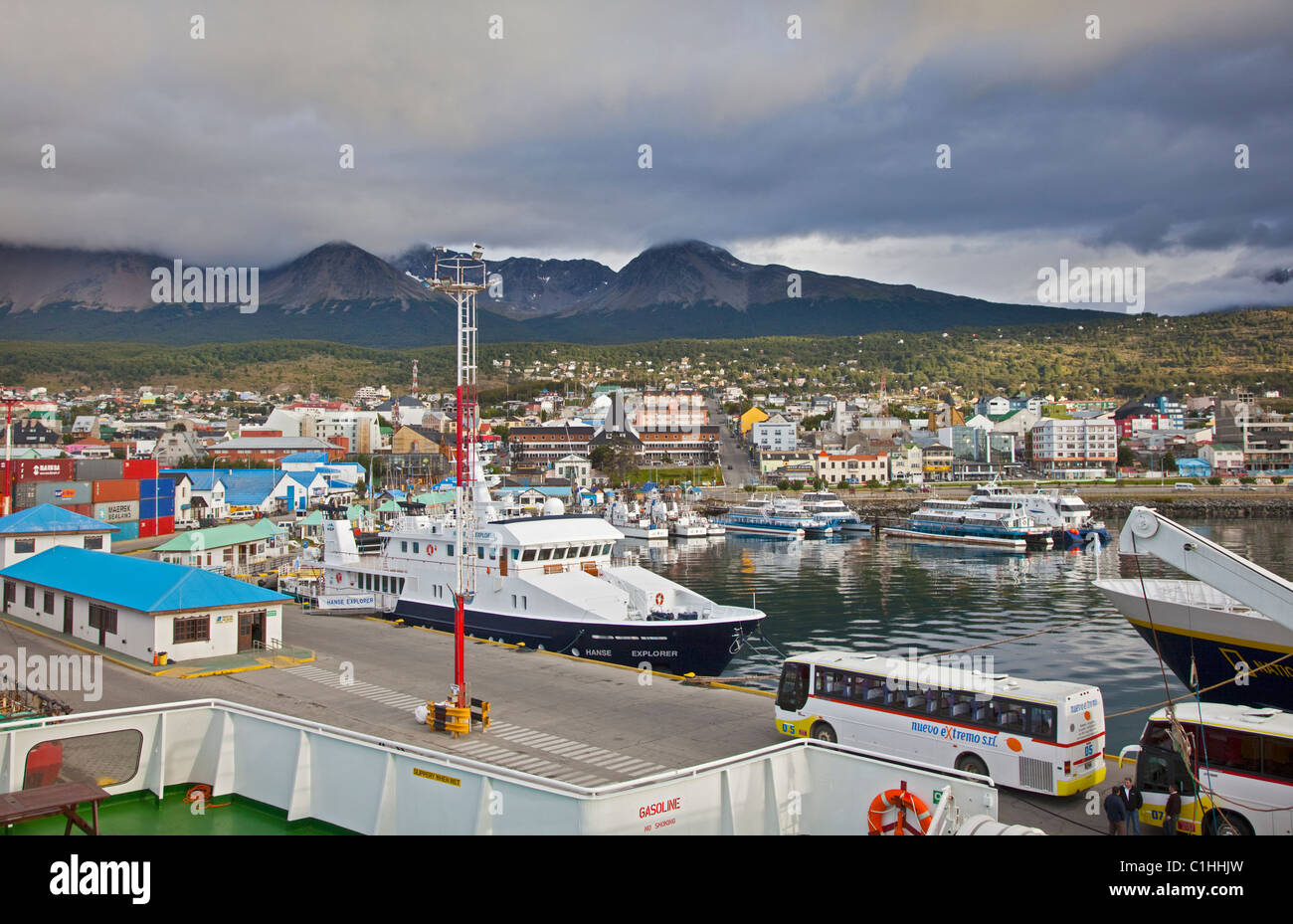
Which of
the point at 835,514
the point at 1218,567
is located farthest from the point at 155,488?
the point at 1218,567

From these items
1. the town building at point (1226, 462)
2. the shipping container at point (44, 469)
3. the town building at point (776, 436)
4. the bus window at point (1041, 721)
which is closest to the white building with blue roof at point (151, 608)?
the bus window at point (1041, 721)

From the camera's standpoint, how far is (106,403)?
152250 millimetres

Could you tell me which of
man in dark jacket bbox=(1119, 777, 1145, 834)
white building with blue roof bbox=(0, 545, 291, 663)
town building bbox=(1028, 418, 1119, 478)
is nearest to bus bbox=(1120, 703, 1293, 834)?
man in dark jacket bbox=(1119, 777, 1145, 834)

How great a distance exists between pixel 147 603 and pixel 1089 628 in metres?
30.2

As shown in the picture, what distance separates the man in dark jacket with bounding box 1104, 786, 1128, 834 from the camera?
9.14 m

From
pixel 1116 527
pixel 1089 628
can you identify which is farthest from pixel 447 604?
pixel 1116 527

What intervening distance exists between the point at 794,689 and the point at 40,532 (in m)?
22.9

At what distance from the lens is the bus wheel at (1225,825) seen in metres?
9.35

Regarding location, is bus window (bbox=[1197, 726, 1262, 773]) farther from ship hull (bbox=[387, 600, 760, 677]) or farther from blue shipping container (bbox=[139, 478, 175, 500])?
blue shipping container (bbox=[139, 478, 175, 500])

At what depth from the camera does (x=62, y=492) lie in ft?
144

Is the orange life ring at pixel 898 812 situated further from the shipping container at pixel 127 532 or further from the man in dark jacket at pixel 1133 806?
the shipping container at pixel 127 532

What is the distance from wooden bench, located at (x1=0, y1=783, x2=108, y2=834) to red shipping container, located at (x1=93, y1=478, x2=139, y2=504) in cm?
4422

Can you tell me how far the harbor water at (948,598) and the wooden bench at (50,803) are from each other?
1614 centimetres
